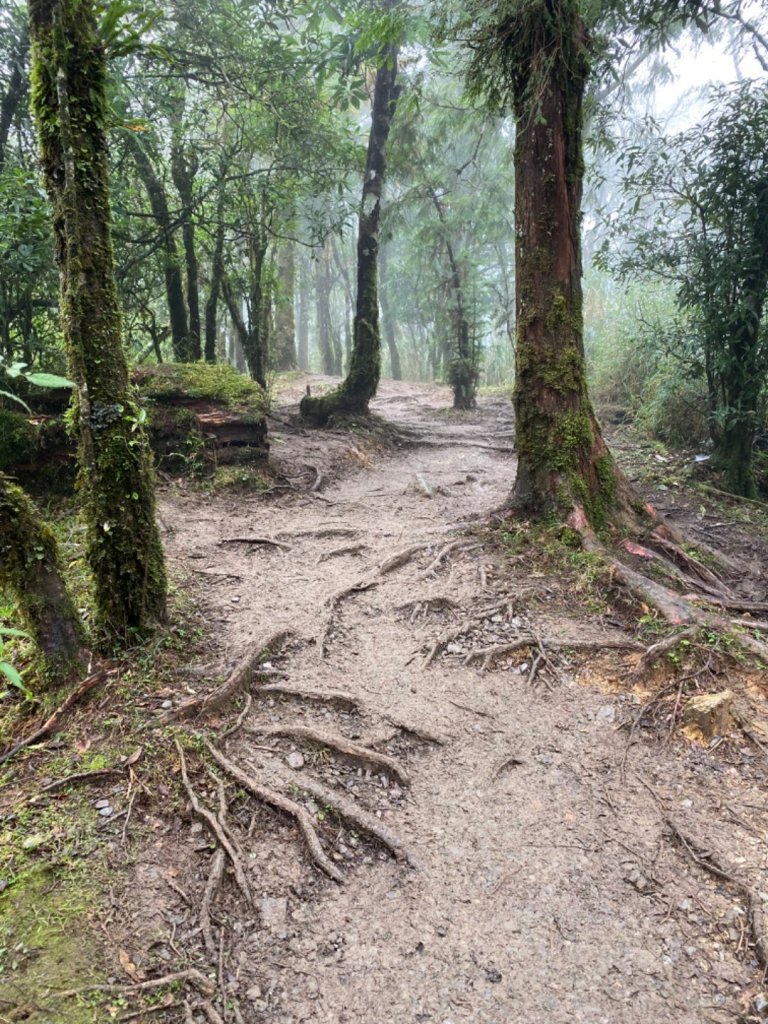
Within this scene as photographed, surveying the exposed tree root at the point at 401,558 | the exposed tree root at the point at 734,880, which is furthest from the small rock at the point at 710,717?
the exposed tree root at the point at 401,558

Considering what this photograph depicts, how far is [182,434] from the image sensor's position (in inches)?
316

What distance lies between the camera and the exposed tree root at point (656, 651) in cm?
383

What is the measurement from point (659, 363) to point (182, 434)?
9.18 metres

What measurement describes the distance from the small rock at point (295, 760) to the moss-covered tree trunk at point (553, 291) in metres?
3.31

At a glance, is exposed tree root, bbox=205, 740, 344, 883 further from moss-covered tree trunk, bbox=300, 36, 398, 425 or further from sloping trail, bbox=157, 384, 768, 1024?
moss-covered tree trunk, bbox=300, 36, 398, 425

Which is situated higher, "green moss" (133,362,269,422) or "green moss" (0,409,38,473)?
"green moss" (133,362,269,422)

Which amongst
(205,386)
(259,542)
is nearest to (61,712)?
(259,542)

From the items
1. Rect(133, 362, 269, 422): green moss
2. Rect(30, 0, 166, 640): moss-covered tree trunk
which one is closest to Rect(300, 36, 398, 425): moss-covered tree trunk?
Rect(133, 362, 269, 422): green moss

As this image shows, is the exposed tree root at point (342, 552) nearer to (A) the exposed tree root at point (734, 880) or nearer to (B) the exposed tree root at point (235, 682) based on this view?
(B) the exposed tree root at point (235, 682)

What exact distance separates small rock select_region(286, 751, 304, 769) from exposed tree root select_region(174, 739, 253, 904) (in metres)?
0.52

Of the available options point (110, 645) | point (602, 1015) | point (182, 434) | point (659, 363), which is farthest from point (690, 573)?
point (659, 363)

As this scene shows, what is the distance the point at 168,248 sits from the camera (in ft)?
31.0

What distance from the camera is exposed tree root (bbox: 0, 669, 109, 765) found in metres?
2.92

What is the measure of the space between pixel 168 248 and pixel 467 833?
966 centimetres
